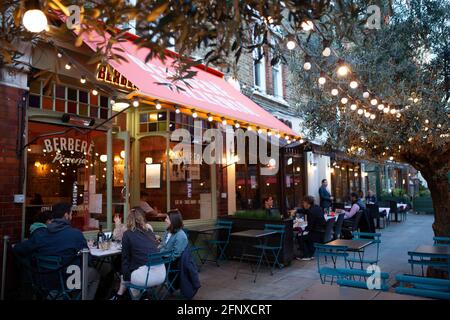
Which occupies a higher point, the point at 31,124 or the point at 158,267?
the point at 31,124

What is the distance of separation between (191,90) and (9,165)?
130 inches

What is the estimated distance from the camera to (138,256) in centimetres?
502

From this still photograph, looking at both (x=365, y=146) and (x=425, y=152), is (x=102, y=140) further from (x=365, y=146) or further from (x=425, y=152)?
(x=425, y=152)

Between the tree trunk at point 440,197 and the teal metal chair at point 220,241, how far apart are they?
13.7 feet

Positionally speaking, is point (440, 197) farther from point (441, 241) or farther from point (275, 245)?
point (275, 245)

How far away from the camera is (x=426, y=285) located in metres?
3.51

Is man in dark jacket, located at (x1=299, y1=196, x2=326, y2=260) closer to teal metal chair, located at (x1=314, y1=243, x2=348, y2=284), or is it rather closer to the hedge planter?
teal metal chair, located at (x1=314, y1=243, x2=348, y2=284)

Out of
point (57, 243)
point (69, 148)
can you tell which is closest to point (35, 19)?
point (57, 243)

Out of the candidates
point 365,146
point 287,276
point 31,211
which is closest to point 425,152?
point 365,146

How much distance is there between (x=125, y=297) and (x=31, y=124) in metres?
3.11

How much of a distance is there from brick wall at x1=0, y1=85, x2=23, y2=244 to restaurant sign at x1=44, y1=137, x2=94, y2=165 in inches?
27.3

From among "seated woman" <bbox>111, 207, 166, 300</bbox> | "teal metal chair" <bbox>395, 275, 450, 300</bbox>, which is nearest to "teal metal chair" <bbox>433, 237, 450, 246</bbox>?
"teal metal chair" <bbox>395, 275, 450, 300</bbox>
